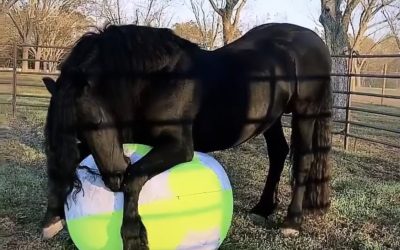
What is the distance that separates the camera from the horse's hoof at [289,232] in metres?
3.52

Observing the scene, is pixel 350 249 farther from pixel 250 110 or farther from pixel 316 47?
pixel 316 47

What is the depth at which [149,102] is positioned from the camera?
2646mm

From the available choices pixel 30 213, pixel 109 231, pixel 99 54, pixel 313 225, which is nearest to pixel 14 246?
pixel 30 213

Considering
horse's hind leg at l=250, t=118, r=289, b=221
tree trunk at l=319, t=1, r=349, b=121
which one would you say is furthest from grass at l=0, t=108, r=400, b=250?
tree trunk at l=319, t=1, r=349, b=121

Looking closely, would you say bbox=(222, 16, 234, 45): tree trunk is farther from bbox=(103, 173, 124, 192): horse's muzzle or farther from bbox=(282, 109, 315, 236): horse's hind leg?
bbox=(103, 173, 124, 192): horse's muzzle

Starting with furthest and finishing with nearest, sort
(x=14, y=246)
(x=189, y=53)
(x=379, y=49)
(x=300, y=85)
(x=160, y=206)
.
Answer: (x=379, y=49)
(x=300, y=85)
(x=14, y=246)
(x=189, y=53)
(x=160, y=206)

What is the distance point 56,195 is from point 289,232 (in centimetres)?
181

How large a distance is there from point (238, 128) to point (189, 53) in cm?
68

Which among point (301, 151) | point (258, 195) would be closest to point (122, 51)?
point (301, 151)

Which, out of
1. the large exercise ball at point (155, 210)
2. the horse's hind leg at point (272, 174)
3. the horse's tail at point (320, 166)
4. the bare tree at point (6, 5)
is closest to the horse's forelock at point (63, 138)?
the large exercise ball at point (155, 210)

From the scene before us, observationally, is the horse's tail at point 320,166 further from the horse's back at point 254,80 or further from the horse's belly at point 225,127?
the horse's belly at point 225,127

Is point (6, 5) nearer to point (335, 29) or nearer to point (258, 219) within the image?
point (335, 29)

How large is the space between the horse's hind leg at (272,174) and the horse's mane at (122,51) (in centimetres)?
170

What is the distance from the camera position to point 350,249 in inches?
128
